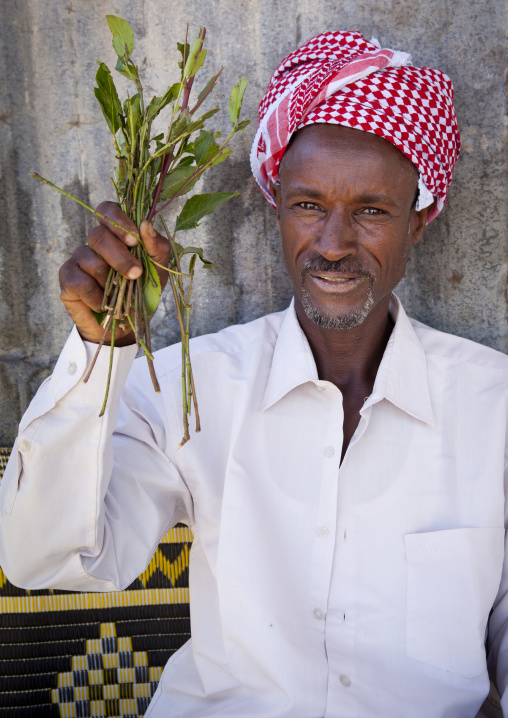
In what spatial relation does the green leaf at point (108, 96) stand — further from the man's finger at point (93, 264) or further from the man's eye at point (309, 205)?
the man's eye at point (309, 205)

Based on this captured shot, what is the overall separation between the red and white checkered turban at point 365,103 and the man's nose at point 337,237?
9.3 inches

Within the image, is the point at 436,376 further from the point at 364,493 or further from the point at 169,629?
the point at 169,629

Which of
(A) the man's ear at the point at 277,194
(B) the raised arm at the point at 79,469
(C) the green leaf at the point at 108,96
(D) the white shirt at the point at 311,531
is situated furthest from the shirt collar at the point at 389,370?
(C) the green leaf at the point at 108,96

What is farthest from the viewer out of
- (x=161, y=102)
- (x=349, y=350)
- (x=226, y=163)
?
(x=226, y=163)

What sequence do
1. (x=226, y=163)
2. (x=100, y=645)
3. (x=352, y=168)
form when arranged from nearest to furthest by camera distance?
(x=352, y=168) < (x=100, y=645) < (x=226, y=163)

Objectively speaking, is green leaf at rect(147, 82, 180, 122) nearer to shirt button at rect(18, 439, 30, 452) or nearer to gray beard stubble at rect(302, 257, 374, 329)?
gray beard stubble at rect(302, 257, 374, 329)

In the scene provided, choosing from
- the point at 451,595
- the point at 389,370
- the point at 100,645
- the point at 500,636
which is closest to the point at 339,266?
the point at 389,370

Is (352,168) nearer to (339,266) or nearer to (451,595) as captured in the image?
(339,266)

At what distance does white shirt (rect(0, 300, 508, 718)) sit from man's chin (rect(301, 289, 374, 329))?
0.10 metres

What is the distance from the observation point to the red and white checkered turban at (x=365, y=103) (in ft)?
5.92

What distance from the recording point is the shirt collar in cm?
180

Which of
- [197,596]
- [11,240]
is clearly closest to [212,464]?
[197,596]

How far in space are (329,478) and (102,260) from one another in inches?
32.0

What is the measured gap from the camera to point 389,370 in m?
1.83
